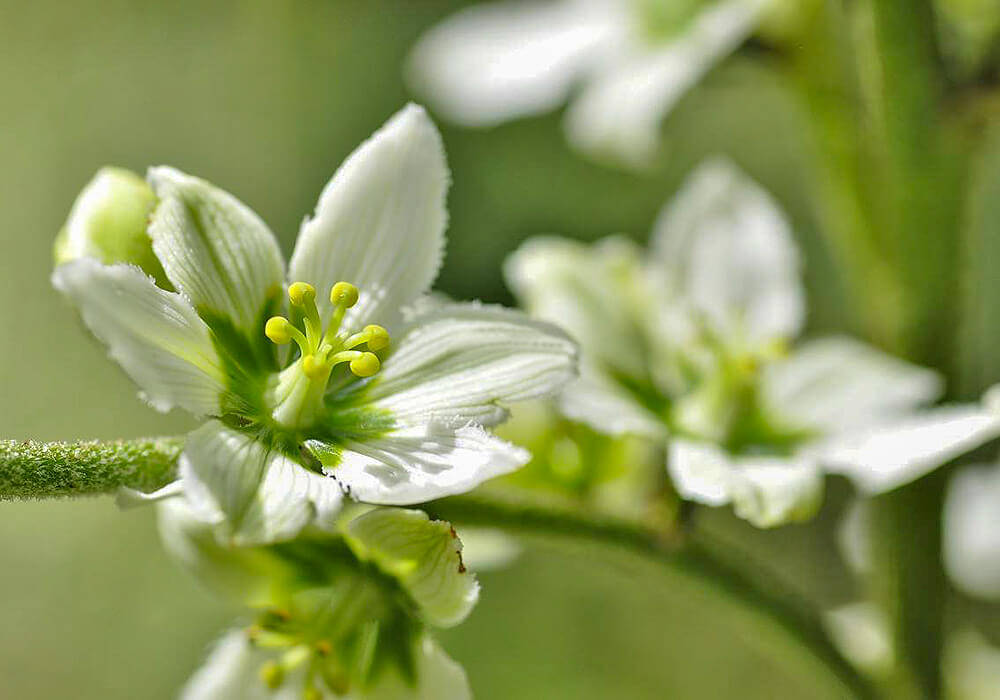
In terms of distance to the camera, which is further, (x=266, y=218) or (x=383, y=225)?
(x=266, y=218)

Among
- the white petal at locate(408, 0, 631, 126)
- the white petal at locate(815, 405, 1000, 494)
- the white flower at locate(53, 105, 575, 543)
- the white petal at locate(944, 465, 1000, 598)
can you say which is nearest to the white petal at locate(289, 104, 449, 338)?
the white flower at locate(53, 105, 575, 543)

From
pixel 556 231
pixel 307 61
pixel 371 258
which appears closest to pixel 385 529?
pixel 371 258

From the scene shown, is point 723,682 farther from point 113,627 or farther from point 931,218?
point 931,218

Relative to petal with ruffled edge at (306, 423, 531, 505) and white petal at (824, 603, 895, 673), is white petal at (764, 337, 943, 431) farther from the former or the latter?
petal with ruffled edge at (306, 423, 531, 505)

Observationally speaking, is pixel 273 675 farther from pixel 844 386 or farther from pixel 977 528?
pixel 977 528

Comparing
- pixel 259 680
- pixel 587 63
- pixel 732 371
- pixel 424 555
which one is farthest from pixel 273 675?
pixel 587 63

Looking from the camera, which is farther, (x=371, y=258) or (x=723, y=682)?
(x=723, y=682)

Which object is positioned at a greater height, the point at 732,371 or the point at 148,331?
the point at 148,331
